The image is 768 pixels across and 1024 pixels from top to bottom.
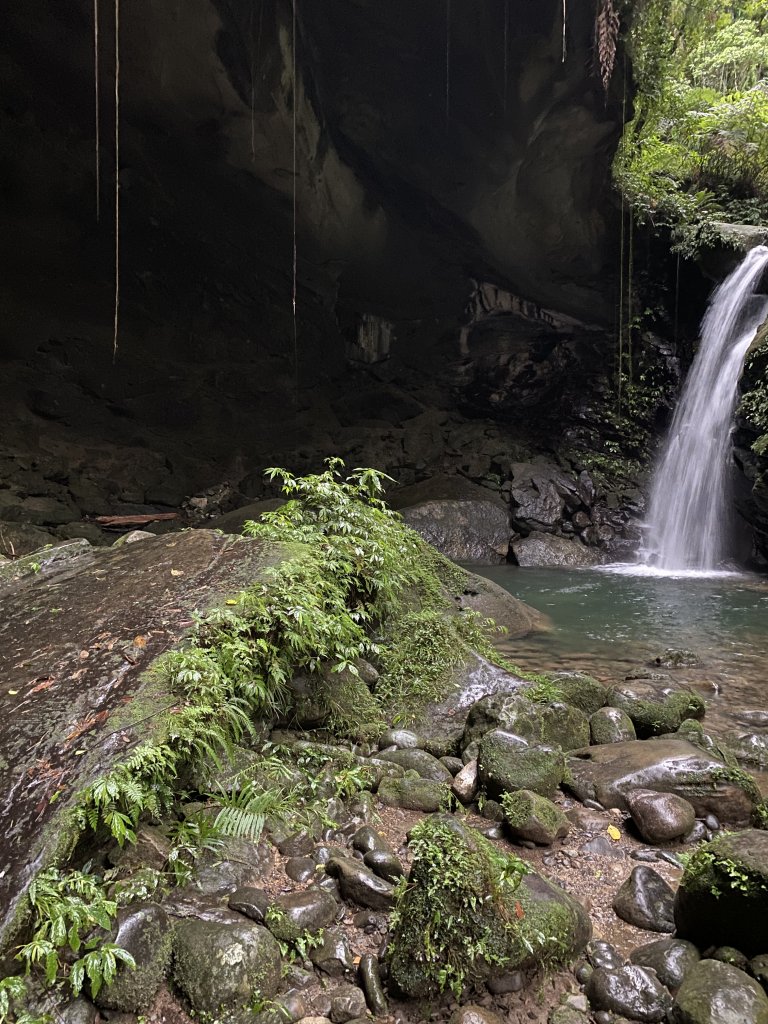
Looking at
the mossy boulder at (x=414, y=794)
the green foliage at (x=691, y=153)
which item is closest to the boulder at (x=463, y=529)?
the green foliage at (x=691, y=153)

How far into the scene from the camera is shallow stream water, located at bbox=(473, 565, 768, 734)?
498 centimetres

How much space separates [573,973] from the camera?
1.83 metres

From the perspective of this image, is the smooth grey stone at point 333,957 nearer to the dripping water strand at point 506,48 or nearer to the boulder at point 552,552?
the boulder at point 552,552

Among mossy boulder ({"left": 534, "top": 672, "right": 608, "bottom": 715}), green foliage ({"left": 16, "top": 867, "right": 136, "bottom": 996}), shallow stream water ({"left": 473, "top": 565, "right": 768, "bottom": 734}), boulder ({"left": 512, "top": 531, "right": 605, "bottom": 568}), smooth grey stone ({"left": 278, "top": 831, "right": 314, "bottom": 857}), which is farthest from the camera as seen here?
boulder ({"left": 512, "top": 531, "right": 605, "bottom": 568})

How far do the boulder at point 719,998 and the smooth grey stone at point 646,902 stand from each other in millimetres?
386

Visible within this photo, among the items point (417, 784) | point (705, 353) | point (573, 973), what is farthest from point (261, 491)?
point (573, 973)

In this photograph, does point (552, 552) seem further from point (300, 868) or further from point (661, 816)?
point (300, 868)

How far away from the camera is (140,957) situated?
1622 millimetres

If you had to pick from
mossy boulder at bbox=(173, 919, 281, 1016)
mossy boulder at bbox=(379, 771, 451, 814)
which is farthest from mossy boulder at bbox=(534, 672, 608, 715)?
mossy boulder at bbox=(173, 919, 281, 1016)

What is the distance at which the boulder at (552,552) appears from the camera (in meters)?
12.9

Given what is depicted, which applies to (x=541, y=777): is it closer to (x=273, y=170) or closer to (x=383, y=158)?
(x=273, y=170)

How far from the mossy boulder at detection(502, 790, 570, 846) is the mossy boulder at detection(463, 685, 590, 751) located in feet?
1.55

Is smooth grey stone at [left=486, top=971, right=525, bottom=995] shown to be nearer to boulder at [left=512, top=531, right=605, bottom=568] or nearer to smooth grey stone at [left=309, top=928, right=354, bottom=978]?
smooth grey stone at [left=309, top=928, right=354, bottom=978]

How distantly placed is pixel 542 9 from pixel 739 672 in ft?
37.0
